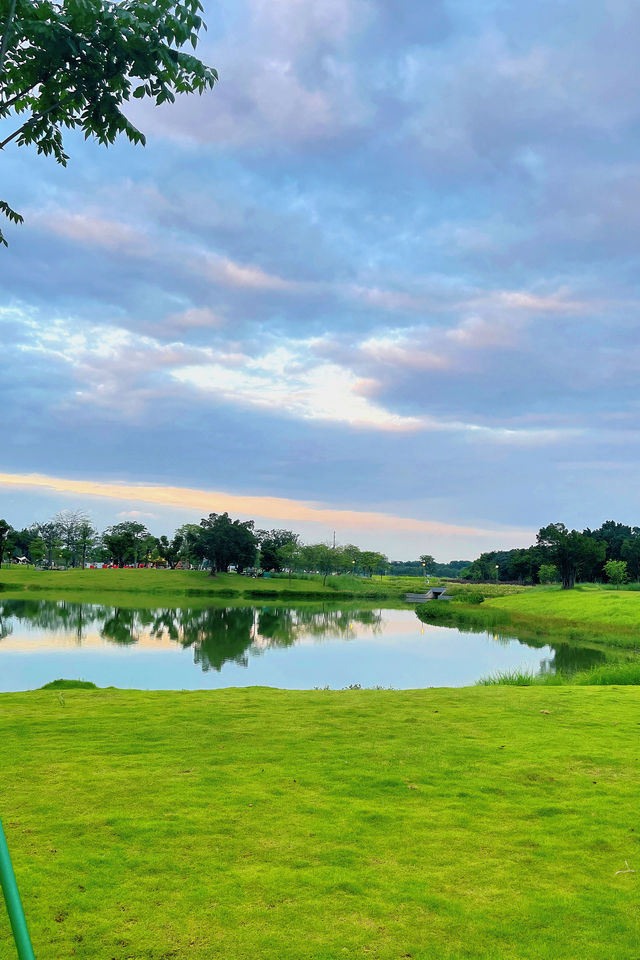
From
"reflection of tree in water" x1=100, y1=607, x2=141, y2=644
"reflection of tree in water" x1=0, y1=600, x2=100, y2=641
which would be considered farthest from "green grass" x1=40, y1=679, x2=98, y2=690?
"reflection of tree in water" x1=0, y1=600, x2=100, y2=641

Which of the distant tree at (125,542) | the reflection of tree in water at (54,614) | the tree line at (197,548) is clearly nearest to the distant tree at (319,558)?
the tree line at (197,548)

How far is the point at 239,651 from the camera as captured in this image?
28438 mm

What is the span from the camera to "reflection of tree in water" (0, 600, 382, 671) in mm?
30734

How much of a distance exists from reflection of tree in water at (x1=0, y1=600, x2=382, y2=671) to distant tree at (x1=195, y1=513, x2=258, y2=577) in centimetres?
3331

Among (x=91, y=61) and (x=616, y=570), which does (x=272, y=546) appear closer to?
(x=616, y=570)

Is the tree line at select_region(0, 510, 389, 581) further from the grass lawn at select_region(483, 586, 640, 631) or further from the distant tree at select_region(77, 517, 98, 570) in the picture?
the grass lawn at select_region(483, 586, 640, 631)

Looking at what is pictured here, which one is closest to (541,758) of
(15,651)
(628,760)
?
(628,760)

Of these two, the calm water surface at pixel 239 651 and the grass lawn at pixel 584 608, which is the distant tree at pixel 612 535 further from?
the calm water surface at pixel 239 651

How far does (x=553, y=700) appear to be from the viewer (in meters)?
11.4

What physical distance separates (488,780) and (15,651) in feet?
82.5

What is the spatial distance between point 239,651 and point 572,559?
57536 millimetres

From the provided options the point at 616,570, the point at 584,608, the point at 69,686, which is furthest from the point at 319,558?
the point at 69,686

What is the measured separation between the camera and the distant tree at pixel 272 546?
4273 inches

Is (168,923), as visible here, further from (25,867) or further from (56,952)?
(25,867)
